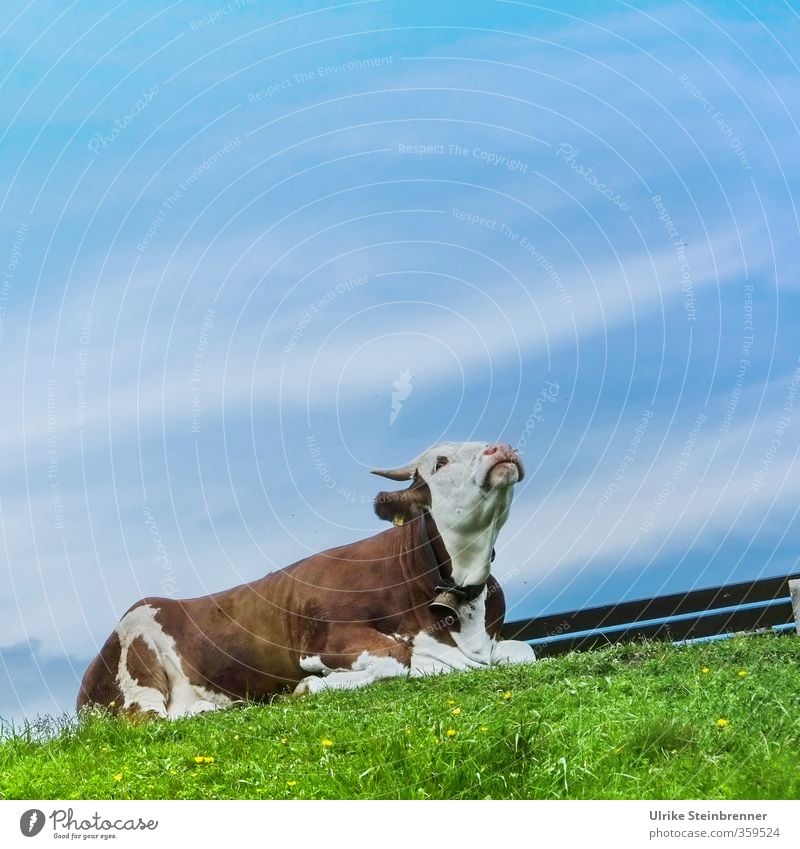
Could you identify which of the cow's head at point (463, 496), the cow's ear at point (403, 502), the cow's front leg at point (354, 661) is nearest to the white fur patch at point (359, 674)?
the cow's front leg at point (354, 661)

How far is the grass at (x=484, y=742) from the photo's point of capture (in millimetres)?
5395

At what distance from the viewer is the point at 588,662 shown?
25.1 feet

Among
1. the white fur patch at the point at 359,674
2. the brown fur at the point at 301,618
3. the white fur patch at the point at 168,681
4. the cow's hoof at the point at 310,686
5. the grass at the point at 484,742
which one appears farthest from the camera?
the brown fur at the point at 301,618

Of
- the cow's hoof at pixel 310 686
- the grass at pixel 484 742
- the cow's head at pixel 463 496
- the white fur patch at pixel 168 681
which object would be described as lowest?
the grass at pixel 484 742

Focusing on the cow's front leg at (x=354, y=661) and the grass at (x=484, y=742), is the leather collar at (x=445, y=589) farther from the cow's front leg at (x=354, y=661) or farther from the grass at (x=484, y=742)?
the grass at (x=484, y=742)

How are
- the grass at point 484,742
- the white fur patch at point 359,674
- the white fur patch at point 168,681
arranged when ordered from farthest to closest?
the white fur patch at point 168,681 < the white fur patch at point 359,674 < the grass at point 484,742

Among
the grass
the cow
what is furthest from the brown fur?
the grass

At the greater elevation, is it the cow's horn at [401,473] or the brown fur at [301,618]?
the cow's horn at [401,473]

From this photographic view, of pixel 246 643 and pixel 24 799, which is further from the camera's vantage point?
pixel 246 643

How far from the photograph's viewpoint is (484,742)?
557 cm

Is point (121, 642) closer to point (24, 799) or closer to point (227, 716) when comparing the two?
point (227, 716)

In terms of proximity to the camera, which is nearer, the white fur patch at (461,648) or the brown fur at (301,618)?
the white fur patch at (461,648)

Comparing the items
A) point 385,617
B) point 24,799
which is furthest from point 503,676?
point 24,799
